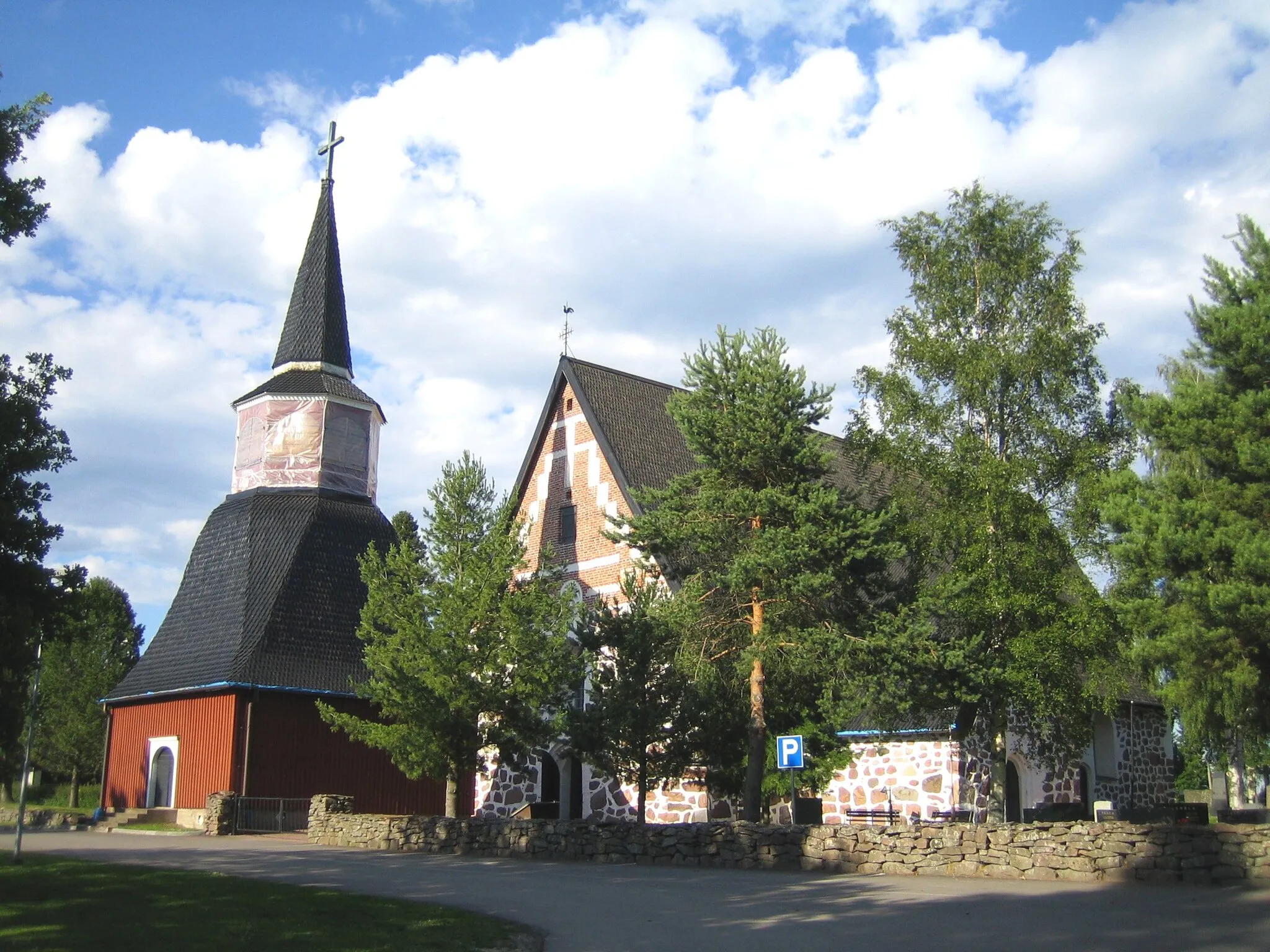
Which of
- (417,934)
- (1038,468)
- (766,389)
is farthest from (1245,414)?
(417,934)

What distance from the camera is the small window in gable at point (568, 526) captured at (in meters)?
29.4

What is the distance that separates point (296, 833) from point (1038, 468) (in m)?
18.7

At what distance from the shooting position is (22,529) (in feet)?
44.5

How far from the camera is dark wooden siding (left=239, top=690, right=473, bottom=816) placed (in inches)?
1209

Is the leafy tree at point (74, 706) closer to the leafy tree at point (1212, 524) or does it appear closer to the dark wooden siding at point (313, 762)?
the dark wooden siding at point (313, 762)

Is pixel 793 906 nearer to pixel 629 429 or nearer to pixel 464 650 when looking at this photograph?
pixel 464 650

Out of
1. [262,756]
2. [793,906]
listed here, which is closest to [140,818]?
[262,756]

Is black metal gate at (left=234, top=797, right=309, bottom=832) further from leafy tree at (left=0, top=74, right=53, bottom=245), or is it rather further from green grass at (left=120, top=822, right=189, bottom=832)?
leafy tree at (left=0, top=74, right=53, bottom=245)

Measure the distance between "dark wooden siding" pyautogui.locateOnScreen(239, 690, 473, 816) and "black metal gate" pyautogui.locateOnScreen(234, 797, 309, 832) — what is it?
62 cm

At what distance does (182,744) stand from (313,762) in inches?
148

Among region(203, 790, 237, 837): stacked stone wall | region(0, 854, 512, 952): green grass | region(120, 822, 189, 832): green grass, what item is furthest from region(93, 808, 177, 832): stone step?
region(0, 854, 512, 952): green grass

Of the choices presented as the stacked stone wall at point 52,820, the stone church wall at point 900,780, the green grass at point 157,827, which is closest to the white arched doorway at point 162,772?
the green grass at point 157,827

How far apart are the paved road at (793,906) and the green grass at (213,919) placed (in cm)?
99

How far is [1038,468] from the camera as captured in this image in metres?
20.1
